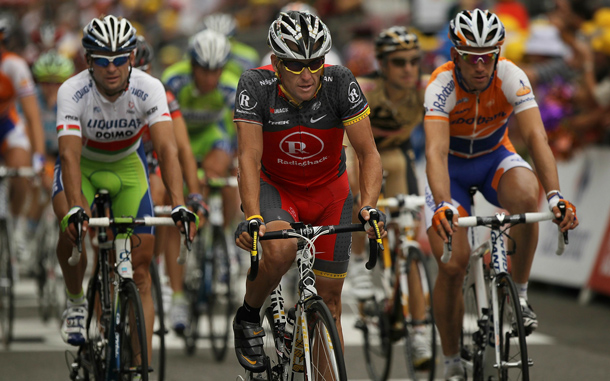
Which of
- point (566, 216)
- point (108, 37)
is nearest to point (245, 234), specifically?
point (566, 216)

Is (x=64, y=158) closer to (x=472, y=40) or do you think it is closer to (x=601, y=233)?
(x=472, y=40)

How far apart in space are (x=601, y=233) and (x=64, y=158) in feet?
22.4

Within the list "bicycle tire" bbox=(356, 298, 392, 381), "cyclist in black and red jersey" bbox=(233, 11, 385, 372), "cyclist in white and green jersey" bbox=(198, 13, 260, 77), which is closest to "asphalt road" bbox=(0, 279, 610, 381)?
"bicycle tire" bbox=(356, 298, 392, 381)

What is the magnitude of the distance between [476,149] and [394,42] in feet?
5.40

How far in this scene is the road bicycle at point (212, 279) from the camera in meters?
8.57

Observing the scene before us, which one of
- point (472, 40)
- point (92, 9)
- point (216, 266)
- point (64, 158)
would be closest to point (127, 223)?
point (64, 158)

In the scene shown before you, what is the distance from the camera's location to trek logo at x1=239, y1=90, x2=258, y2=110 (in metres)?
5.26

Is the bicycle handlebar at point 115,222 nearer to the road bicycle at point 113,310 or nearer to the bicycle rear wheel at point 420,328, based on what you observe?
the road bicycle at point 113,310

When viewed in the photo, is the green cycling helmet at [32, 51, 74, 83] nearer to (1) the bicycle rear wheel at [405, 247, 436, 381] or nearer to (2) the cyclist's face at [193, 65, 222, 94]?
(2) the cyclist's face at [193, 65, 222, 94]

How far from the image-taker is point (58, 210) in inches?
256

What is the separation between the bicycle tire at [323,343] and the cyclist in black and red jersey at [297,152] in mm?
450

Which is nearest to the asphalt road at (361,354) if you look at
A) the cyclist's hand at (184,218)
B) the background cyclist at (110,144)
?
the background cyclist at (110,144)

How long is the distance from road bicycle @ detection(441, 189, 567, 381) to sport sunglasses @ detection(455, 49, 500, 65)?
1.02 meters

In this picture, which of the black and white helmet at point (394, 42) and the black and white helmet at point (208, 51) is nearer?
the black and white helmet at point (394, 42)
